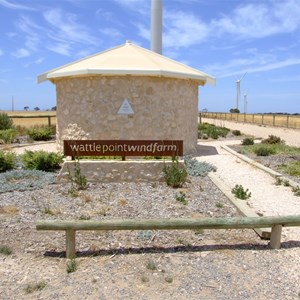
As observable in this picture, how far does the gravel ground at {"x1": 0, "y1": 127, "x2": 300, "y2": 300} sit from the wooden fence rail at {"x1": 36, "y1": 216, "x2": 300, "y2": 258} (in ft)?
0.97

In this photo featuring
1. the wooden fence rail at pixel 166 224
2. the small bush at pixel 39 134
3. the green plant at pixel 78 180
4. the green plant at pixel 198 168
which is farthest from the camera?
the small bush at pixel 39 134

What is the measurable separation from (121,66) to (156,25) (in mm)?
9099

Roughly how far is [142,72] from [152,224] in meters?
7.93

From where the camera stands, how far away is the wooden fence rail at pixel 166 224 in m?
4.73

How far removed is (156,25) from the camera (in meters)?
20.0

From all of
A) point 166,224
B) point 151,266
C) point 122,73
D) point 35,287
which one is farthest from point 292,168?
point 35,287

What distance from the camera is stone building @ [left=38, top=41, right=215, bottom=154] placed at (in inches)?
477

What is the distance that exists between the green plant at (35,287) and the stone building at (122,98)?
848 cm

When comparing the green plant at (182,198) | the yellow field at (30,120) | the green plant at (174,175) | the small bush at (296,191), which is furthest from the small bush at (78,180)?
the yellow field at (30,120)

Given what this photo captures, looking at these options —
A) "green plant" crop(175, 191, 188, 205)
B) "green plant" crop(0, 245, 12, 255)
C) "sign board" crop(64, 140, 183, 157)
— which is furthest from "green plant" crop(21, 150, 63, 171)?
"green plant" crop(0, 245, 12, 255)

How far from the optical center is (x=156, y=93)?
12430 millimetres

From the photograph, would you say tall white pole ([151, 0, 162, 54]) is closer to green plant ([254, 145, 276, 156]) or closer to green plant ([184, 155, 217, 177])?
green plant ([254, 145, 276, 156])

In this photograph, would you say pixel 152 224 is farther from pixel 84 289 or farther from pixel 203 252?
pixel 84 289

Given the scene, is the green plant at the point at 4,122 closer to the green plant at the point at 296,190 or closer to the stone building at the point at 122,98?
the stone building at the point at 122,98
